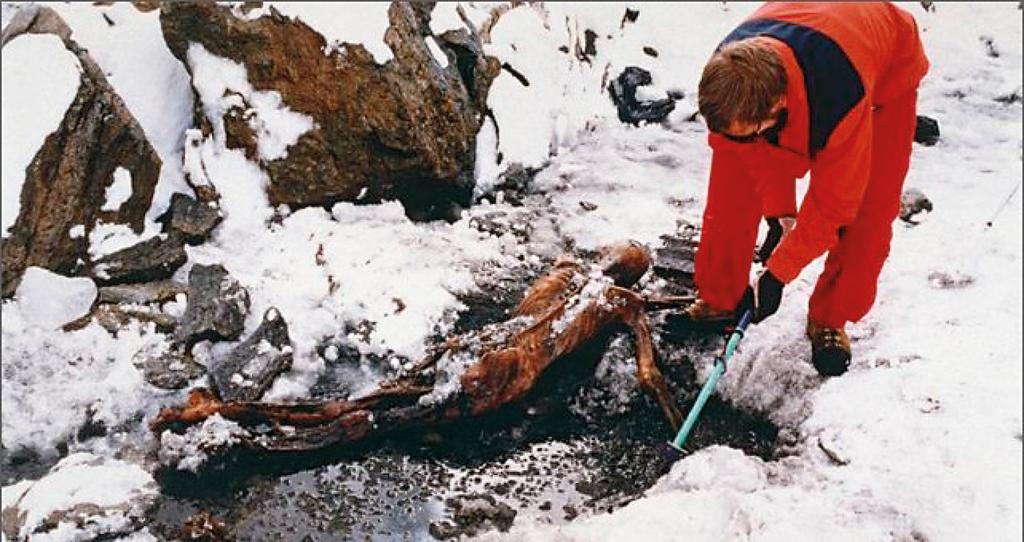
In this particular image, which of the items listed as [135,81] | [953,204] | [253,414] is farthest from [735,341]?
[135,81]

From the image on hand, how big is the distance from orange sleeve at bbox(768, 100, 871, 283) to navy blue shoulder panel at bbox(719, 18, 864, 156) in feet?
0.12

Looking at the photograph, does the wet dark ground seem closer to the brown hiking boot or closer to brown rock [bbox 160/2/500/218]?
the brown hiking boot

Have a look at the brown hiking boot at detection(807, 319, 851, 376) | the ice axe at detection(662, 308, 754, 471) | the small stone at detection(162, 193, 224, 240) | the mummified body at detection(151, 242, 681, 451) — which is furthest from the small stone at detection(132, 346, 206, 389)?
the brown hiking boot at detection(807, 319, 851, 376)

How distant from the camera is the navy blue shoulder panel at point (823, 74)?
2.45 metres

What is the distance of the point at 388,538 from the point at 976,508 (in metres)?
1.75

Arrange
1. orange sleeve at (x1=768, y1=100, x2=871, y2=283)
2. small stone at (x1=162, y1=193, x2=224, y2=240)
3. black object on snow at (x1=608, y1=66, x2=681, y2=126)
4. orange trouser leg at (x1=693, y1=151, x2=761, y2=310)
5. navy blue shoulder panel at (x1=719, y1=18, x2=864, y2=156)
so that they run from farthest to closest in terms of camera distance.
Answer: black object on snow at (x1=608, y1=66, x2=681, y2=126), small stone at (x1=162, y1=193, x2=224, y2=240), orange trouser leg at (x1=693, y1=151, x2=761, y2=310), orange sleeve at (x1=768, y1=100, x2=871, y2=283), navy blue shoulder panel at (x1=719, y1=18, x2=864, y2=156)

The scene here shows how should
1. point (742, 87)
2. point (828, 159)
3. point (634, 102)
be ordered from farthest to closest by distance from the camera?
1. point (634, 102)
2. point (828, 159)
3. point (742, 87)

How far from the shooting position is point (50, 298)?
3.37 metres

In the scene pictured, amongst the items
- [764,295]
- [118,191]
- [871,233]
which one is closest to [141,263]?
[118,191]

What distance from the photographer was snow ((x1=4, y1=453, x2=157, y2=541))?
263 centimetres

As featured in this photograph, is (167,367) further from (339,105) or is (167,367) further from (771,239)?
(771,239)

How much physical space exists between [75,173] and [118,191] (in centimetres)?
22

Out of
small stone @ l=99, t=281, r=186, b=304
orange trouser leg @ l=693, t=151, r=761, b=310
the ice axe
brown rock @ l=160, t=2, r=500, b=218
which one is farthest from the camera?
brown rock @ l=160, t=2, r=500, b=218

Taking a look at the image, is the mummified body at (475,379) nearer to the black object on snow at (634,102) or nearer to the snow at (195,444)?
the snow at (195,444)
